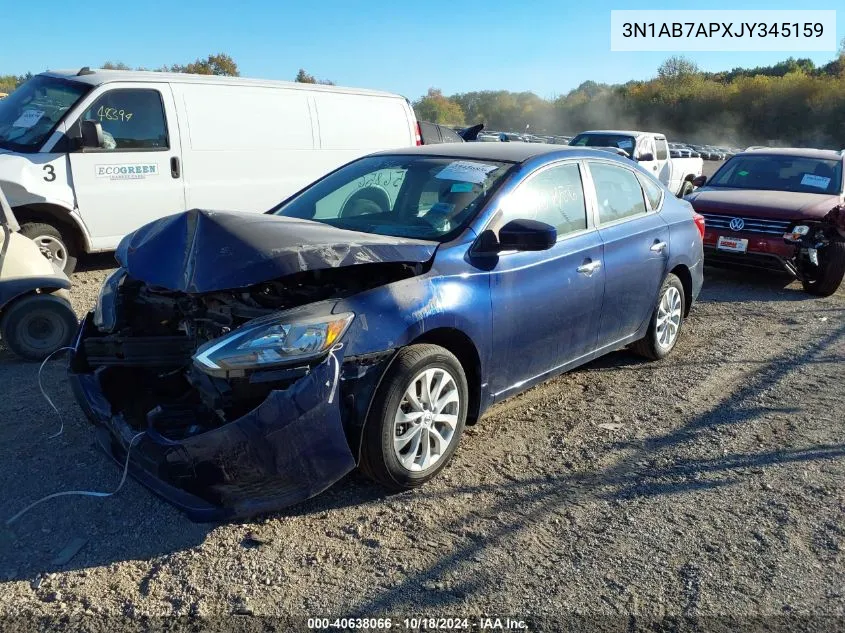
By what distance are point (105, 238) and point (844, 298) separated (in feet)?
27.8

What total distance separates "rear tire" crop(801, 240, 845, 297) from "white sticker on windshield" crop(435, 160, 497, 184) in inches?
224

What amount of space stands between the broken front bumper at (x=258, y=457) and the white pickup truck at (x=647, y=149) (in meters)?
12.1

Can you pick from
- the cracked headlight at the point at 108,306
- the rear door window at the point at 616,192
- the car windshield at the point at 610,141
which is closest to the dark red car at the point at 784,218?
the rear door window at the point at 616,192

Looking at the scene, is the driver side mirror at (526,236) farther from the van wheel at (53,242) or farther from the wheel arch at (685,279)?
the van wheel at (53,242)

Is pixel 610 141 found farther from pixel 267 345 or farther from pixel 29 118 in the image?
pixel 267 345

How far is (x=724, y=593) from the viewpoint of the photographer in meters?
2.88

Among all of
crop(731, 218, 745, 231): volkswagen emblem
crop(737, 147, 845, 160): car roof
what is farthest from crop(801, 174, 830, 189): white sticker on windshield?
crop(731, 218, 745, 231): volkswagen emblem

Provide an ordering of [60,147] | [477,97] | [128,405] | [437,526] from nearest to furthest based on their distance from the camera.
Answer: [437,526], [128,405], [60,147], [477,97]

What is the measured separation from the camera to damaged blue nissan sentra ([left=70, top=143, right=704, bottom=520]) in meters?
3.04

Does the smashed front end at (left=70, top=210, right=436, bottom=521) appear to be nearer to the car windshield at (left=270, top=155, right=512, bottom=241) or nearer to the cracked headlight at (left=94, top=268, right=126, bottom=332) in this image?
the cracked headlight at (left=94, top=268, right=126, bottom=332)

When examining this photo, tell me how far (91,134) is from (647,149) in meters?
10.9

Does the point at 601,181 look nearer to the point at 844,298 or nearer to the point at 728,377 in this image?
the point at 728,377

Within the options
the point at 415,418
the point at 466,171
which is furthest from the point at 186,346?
the point at 466,171

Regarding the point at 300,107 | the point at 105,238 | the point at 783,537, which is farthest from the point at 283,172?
the point at 783,537
